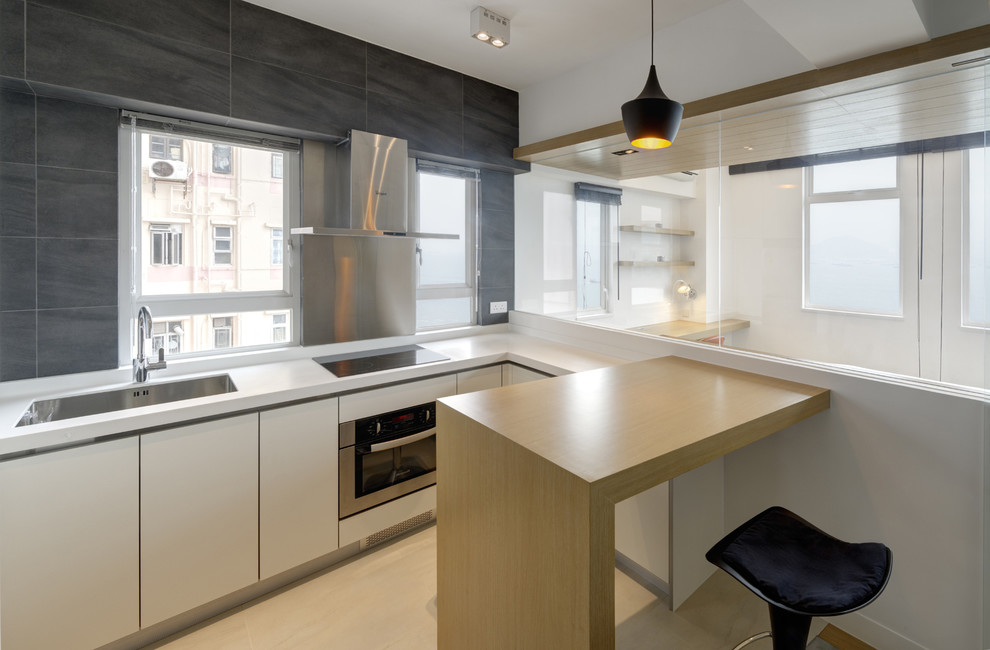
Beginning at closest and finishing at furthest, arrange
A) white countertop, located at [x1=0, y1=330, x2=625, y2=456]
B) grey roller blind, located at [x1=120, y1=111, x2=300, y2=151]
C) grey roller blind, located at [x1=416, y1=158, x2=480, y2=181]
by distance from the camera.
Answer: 1. white countertop, located at [x1=0, y1=330, x2=625, y2=456]
2. grey roller blind, located at [x1=120, y1=111, x2=300, y2=151]
3. grey roller blind, located at [x1=416, y1=158, x2=480, y2=181]

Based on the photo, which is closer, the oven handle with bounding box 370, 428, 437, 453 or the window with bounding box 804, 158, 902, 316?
the window with bounding box 804, 158, 902, 316

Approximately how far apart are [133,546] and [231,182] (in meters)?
1.66

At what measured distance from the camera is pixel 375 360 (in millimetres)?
2477

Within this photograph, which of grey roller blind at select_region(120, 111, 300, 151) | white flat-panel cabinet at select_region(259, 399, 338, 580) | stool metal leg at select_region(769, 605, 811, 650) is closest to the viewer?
stool metal leg at select_region(769, 605, 811, 650)

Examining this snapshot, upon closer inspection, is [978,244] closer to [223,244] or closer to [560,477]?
[560,477]

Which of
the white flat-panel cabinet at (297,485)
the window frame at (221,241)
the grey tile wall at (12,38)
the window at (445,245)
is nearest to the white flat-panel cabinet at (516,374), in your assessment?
the window at (445,245)

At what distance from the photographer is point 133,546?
62.6 inches

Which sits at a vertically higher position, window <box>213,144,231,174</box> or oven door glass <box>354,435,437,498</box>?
window <box>213,144,231,174</box>

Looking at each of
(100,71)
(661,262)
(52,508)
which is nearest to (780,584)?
(661,262)

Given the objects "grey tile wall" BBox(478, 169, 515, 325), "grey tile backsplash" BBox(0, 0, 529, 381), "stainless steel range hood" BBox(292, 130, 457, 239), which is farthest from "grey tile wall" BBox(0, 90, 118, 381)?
"grey tile wall" BBox(478, 169, 515, 325)

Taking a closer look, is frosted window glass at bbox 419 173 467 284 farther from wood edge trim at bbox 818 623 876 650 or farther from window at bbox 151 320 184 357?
wood edge trim at bbox 818 623 876 650

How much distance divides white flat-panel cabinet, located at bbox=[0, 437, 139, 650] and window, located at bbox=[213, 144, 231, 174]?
1.37 metres

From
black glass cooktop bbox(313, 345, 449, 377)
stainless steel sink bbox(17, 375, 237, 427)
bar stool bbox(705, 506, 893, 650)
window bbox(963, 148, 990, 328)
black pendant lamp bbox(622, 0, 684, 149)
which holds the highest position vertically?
black pendant lamp bbox(622, 0, 684, 149)

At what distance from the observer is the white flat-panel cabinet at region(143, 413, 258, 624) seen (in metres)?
1.63
